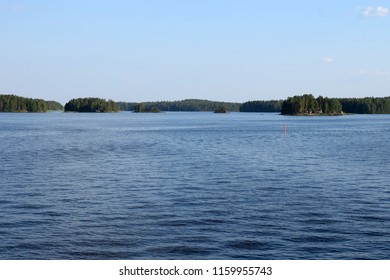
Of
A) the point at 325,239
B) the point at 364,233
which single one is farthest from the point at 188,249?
the point at 364,233

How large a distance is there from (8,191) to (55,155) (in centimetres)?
2960

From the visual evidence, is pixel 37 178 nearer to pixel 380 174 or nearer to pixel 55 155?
pixel 55 155

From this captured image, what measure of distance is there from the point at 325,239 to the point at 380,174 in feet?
80.7

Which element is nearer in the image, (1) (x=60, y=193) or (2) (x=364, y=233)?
(2) (x=364, y=233)

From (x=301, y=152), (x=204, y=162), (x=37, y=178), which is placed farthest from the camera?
(x=301, y=152)

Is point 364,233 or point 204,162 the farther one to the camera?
point 204,162

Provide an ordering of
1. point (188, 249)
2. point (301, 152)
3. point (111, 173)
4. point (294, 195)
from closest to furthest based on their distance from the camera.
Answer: point (188, 249) → point (294, 195) → point (111, 173) → point (301, 152)

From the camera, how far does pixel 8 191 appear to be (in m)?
38.9

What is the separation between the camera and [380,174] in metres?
48.0

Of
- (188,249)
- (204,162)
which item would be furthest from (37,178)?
(188,249)

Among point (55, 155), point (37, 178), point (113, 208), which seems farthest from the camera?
point (55, 155)

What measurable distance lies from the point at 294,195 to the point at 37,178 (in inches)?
844

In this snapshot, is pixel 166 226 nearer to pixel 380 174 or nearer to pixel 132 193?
pixel 132 193

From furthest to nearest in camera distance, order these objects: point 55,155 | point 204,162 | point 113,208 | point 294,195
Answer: point 55,155 → point 204,162 → point 294,195 → point 113,208
